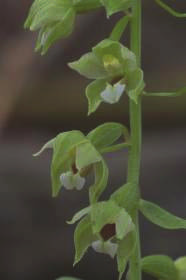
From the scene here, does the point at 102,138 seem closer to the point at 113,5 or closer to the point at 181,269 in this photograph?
the point at 113,5

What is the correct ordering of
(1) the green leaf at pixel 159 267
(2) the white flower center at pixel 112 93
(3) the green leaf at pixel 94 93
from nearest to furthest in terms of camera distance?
(2) the white flower center at pixel 112 93, (3) the green leaf at pixel 94 93, (1) the green leaf at pixel 159 267

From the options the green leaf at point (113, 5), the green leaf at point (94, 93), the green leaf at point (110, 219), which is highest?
the green leaf at point (113, 5)

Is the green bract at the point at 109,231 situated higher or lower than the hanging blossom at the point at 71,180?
lower

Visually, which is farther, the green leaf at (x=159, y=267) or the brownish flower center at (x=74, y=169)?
the green leaf at (x=159, y=267)

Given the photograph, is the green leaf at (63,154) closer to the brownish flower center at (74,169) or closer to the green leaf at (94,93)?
the brownish flower center at (74,169)

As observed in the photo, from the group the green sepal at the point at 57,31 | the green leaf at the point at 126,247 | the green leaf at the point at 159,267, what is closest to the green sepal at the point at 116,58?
the green sepal at the point at 57,31

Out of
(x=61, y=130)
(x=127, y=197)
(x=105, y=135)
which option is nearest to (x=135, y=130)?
(x=105, y=135)

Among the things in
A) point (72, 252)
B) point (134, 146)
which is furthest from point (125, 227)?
point (72, 252)

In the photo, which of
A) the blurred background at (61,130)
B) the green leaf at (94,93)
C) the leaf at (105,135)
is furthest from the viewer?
the blurred background at (61,130)
